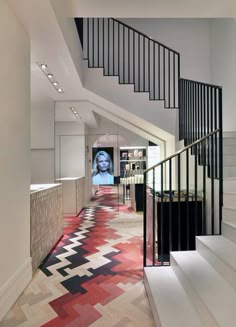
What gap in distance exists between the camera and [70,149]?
22.9ft

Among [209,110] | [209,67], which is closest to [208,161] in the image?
[209,110]

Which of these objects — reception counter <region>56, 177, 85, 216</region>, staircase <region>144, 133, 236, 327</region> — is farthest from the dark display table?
reception counter <region>56, 177, 85, 216</region>

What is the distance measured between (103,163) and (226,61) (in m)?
4.72

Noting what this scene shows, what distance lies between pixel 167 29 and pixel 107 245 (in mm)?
5416

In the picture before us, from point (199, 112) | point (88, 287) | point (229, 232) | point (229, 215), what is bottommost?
point (88, 287)

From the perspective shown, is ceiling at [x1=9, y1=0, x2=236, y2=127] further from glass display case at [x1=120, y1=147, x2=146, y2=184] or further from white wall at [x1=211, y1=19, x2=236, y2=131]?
glass display case at [x1=120, y1=147, x2=146, y2=184]

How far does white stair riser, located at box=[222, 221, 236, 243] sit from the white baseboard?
213 centimetres

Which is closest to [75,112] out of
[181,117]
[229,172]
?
[181,117]

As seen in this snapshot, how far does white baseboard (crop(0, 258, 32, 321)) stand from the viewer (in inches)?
81.8

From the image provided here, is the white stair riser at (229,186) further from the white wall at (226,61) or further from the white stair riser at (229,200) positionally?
the white wall at (226,61)

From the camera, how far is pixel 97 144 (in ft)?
26.5

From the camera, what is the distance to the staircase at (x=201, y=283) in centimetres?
159

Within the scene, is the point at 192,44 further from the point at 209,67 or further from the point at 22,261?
the point at 22,261

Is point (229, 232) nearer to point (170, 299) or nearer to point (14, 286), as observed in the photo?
point (170, 299)
